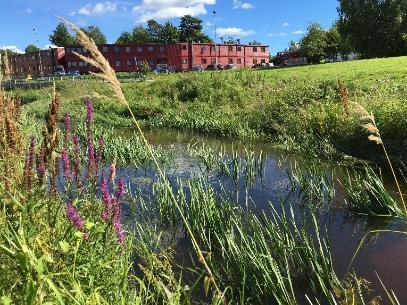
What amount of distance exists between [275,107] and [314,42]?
4951 centimetres

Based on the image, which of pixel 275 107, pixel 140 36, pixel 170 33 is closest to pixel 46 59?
pixel 170 33

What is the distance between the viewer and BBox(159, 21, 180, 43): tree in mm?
119238

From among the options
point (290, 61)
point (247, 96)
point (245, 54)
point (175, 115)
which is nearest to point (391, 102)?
A: point (247, 96)

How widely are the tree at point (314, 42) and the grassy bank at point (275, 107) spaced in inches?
1435

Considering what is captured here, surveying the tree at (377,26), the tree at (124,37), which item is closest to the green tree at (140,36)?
the tree at (124,37)

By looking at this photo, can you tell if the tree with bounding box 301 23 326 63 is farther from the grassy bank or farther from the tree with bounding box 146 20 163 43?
the tree with bounding box 146 20 163 43

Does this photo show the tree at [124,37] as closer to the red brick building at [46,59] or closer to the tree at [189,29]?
the tree at [189,29]

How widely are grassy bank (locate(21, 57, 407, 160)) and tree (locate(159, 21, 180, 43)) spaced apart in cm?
8488

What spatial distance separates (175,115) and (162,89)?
730 centimetres

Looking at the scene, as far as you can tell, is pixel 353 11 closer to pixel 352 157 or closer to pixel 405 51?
pixel 405 51

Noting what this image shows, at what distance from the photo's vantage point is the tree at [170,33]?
391 feet

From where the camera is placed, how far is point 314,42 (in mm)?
65875

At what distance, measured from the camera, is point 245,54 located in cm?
10169

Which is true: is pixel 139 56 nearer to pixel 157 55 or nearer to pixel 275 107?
pixel 157 55
